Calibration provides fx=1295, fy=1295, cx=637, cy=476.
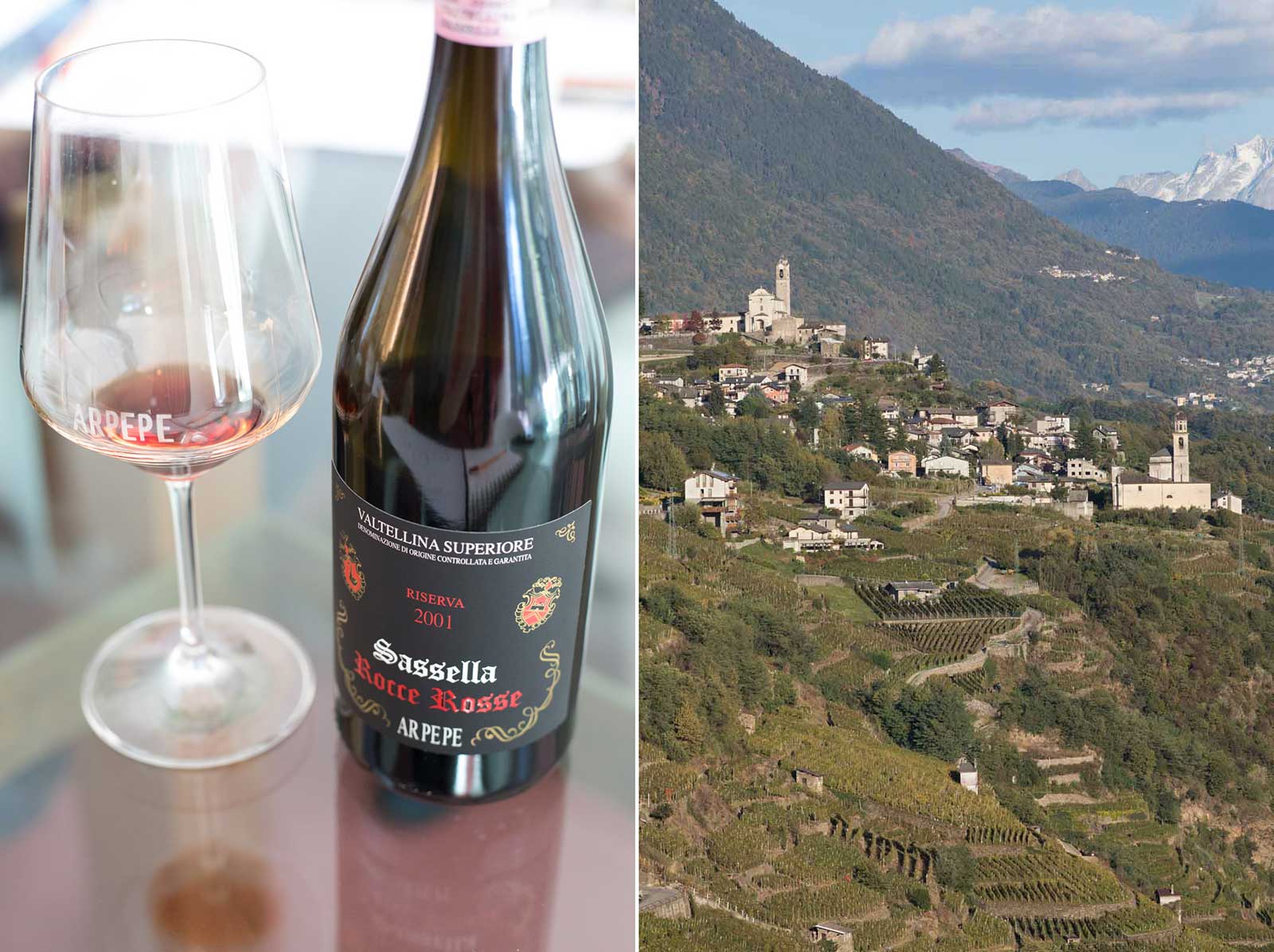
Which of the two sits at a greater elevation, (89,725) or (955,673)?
(89,725)

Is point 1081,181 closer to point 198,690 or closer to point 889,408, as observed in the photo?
point 889,408

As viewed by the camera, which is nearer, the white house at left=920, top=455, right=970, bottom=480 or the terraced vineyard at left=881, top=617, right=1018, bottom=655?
the terraced vineyard at left=881, top=617, right=1018, bottom=655

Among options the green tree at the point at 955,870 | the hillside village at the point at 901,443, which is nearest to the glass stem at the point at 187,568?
the green tree at the point at 955,870

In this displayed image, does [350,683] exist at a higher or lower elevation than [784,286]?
higher

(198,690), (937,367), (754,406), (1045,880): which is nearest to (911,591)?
(754,406)

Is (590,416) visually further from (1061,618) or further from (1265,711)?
(1265,711)

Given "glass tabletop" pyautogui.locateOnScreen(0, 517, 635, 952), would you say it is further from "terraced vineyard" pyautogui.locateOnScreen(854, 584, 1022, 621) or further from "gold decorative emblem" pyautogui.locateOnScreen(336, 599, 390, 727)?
"terraced vineyard" pyautogui.locateOnScreen(854, 584, 1022, 621)

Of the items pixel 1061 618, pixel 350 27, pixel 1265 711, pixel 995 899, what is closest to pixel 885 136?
pixel 1061 618

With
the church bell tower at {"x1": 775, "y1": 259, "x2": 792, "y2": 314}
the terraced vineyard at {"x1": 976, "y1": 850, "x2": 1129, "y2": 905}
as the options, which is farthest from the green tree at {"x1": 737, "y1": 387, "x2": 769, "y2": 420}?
the terraced vineyard at {"x1": 976, "y1": 850, "x2": 1129, "y2": 905}
